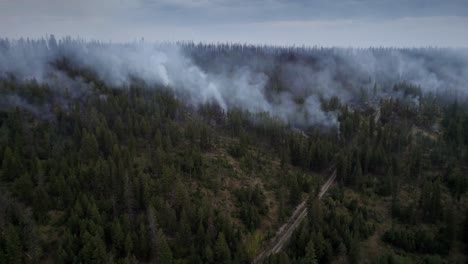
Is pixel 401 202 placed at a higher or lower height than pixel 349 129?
lower

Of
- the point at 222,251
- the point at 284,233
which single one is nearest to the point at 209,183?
the point at 284,233

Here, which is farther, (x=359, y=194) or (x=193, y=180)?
(x=359, y=194)

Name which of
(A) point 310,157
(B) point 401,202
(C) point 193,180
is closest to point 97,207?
(C) point 193,180

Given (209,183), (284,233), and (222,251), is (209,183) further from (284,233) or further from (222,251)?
(222,251)

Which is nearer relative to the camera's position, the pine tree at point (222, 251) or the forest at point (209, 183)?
the pine tree at point (222, 251)

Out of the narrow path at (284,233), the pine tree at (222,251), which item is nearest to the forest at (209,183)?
the pine tree at (222,251)

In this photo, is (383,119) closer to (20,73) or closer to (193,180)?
(193,180)

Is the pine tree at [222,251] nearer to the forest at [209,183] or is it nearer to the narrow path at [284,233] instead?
the forest at [209,183]

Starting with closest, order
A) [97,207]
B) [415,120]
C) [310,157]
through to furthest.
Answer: [97,207] → [310,157] → [415,120]
